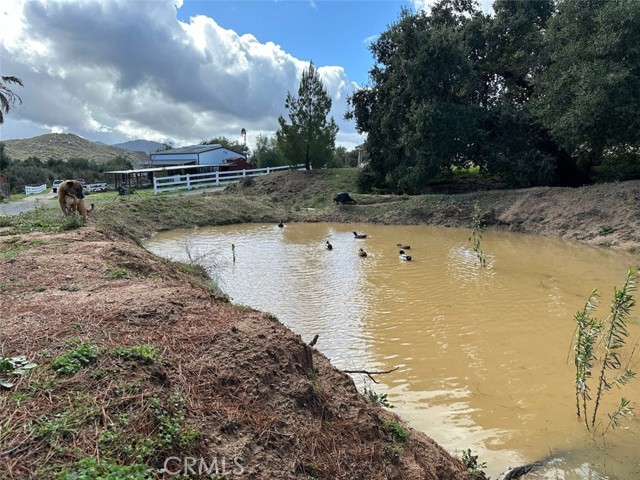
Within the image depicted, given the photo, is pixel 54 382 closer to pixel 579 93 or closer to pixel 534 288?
pixel 534 288

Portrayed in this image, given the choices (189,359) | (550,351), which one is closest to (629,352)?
(550,351)

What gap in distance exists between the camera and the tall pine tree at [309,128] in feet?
116

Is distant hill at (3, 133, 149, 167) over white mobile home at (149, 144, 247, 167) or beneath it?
over

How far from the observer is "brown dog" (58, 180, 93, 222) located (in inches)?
448

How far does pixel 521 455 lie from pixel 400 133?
80.0ft

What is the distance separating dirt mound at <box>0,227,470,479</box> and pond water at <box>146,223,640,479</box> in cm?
143

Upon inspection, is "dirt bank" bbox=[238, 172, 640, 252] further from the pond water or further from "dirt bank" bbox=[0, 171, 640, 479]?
"dirt bank" bbox=[0, 171, 640, 479]

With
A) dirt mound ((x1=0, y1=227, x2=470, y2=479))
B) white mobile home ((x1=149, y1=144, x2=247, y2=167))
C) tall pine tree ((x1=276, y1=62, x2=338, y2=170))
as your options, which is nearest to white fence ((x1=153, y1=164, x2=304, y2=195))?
tall pine tree ((x1=276, y1=62, x2=338, y2=170))

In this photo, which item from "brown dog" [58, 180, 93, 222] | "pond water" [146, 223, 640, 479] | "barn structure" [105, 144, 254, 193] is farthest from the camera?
"barn structure" [105, 144, 254, 193]

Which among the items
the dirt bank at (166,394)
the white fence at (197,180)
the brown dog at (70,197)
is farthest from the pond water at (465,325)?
the white fence at (197,180)

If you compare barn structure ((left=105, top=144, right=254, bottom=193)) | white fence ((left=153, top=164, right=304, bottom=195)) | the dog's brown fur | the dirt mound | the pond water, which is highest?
barn structure ((left=105, top=144, right=254, bottom=193))

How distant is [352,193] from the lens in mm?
30062

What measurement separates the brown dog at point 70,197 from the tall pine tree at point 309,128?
999 inches

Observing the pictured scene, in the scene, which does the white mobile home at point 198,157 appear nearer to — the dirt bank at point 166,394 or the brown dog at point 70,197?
the brown dog at point 70,197
